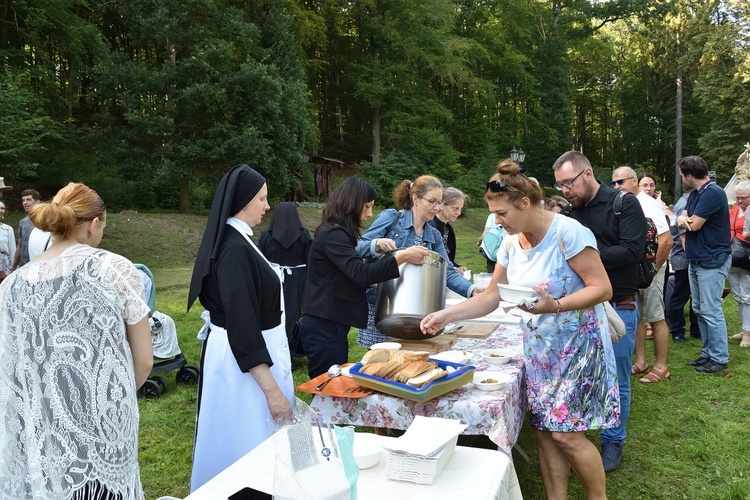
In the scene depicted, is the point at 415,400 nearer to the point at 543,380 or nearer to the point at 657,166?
the point at 543,380

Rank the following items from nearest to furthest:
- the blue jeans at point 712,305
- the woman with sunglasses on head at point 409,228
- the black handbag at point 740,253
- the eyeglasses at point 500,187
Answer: the eyeglasses at point 500,187 < the woman with sunglasses on head at point 409,228 < the blue jeans at point 712,305 < the black handbag at point 740,253

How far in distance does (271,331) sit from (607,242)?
2.11m

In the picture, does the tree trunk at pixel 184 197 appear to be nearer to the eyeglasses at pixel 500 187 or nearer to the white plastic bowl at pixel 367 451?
the eyeglasses at pixel 500 187

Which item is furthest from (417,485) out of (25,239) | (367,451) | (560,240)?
(25,239)

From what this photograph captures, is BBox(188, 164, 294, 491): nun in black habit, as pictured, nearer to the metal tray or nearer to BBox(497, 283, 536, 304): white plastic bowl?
the metal tray

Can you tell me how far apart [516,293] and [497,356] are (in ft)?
2.03

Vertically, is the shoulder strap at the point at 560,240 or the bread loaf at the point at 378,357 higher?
the shoulder strap at the point at 560,240

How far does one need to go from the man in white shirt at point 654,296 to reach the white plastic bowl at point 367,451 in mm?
3213

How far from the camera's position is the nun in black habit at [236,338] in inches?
90.5

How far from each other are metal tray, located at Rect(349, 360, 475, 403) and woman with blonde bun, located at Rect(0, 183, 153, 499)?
928 millimetres

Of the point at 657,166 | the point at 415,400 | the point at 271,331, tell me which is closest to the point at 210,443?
the point at 271,331

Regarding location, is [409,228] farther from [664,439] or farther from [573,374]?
[664,439]

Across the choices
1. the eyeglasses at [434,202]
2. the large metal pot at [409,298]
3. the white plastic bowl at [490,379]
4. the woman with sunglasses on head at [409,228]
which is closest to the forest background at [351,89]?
the woman with sunglasses on head at [409,228]

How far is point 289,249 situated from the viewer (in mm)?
5445
